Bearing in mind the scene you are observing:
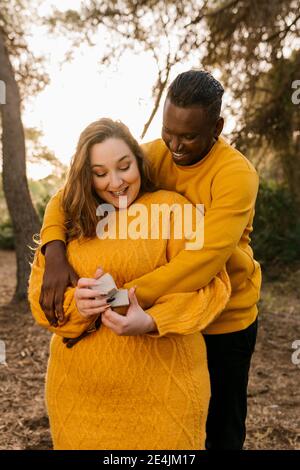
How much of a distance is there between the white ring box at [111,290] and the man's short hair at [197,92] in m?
0.61

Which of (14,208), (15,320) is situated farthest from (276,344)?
(14,208)

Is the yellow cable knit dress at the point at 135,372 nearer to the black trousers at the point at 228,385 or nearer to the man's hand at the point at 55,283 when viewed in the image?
the man's hand at the point at 55,283

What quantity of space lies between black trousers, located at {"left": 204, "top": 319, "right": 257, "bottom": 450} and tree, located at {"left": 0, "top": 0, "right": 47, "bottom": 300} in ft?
14.7

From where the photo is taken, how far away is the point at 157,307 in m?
1.73

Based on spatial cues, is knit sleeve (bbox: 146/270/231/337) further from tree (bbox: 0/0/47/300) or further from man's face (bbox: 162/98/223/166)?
tree (bbox: 0/0/47/300)

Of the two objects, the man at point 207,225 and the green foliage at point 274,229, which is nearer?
the man at point 207,225

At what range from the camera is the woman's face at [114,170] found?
1844mm

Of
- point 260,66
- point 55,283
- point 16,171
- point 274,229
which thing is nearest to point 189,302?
point 55,283

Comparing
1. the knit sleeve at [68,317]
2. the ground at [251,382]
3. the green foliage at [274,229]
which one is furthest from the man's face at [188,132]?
the green foliage at [274,229]

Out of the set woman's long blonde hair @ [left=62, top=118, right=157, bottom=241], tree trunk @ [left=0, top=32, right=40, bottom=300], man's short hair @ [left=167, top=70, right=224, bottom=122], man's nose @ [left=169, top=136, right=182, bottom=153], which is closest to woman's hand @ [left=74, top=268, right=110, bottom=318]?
woman's long blonde hair @ [left=62, top=118, right=157, bottom=241]

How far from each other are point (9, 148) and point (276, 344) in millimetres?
3501

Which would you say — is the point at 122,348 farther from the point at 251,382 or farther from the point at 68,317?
the point at 251,382

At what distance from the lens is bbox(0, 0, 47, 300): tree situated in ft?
20.6

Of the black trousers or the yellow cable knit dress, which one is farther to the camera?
the black trousers
